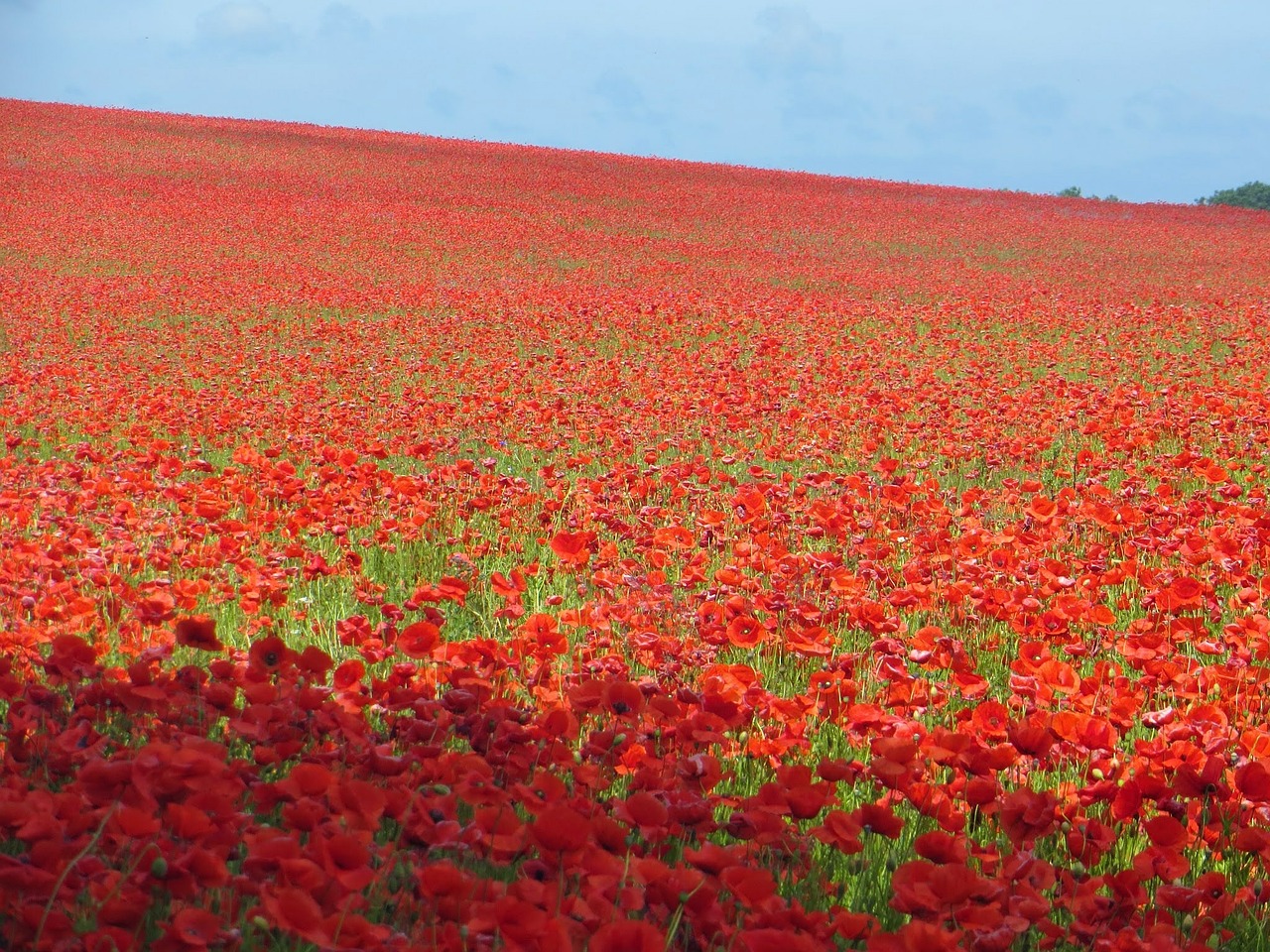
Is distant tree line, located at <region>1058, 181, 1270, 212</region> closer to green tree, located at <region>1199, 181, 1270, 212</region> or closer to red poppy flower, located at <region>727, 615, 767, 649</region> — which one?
green tree, located at <region>1199, 181, 1270, 212</region>

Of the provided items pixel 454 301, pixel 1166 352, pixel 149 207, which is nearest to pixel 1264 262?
pixel 1166 352

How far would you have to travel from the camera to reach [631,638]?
12.4ft

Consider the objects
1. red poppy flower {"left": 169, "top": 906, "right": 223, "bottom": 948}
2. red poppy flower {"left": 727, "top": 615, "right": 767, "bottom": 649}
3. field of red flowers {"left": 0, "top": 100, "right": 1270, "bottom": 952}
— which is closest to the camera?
red poppy flower {"left": 169, "top": 906, "right": 223, "bottom": 948}

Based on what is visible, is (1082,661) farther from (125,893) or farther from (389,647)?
(125,893)

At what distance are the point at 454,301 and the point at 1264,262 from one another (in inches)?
738

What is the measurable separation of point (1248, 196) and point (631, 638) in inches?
2380

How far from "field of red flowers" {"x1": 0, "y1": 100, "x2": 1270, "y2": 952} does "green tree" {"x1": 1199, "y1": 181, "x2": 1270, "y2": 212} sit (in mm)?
45494

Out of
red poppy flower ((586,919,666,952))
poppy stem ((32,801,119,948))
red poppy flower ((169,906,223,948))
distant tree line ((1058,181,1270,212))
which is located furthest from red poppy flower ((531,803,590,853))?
distant tree line ((1058,181,1270,212))

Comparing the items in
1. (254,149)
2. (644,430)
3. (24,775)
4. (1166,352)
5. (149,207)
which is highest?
(254,149)

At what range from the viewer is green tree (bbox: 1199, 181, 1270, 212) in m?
54.4

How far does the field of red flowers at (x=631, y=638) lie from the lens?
1907mm

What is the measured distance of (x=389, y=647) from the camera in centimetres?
368

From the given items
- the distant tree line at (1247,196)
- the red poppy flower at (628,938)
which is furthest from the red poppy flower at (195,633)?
the distant tree line at (1247,196)

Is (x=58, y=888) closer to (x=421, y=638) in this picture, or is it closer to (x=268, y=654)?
(x=268, y=654)
